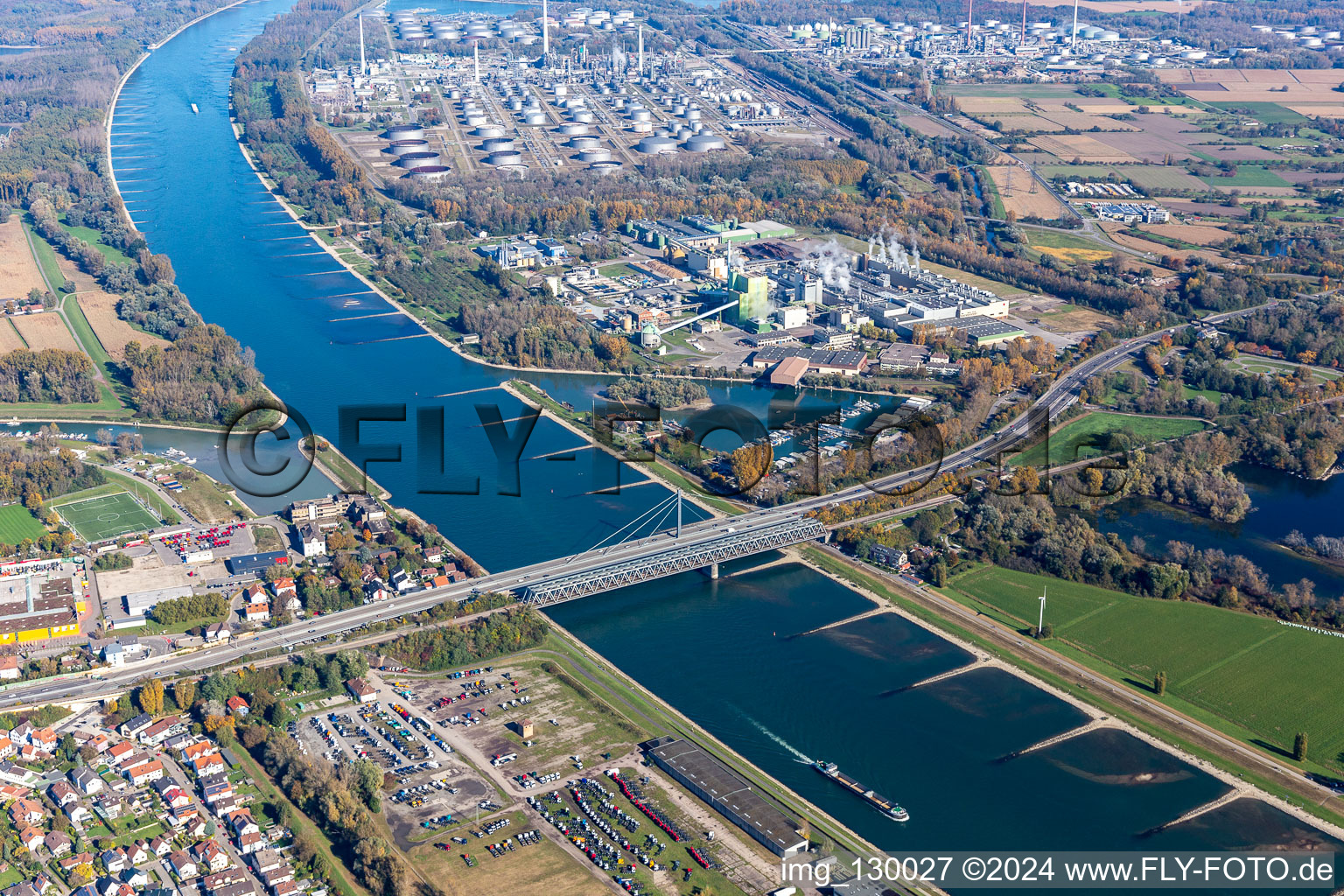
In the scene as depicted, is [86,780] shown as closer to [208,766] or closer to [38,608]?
[208,766]

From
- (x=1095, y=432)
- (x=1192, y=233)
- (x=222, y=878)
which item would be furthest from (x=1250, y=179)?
(x=222, y=878)

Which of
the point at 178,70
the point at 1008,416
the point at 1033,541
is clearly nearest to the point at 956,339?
the point at 1008,416

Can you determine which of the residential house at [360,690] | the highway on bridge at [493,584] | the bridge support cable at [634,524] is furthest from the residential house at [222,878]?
the bridge support cable at [634,524]

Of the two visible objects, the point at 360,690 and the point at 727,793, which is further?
the point at 360,690

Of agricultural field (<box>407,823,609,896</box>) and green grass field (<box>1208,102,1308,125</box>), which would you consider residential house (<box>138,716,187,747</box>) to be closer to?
agricultural field (<box>407,823,609,896</box>)

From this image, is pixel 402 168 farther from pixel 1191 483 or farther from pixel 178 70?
pixel 1191 483

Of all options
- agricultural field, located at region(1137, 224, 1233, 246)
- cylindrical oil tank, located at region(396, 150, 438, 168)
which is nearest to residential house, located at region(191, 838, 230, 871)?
agricultural field, located at region(1137, 224, 1233, 246)
